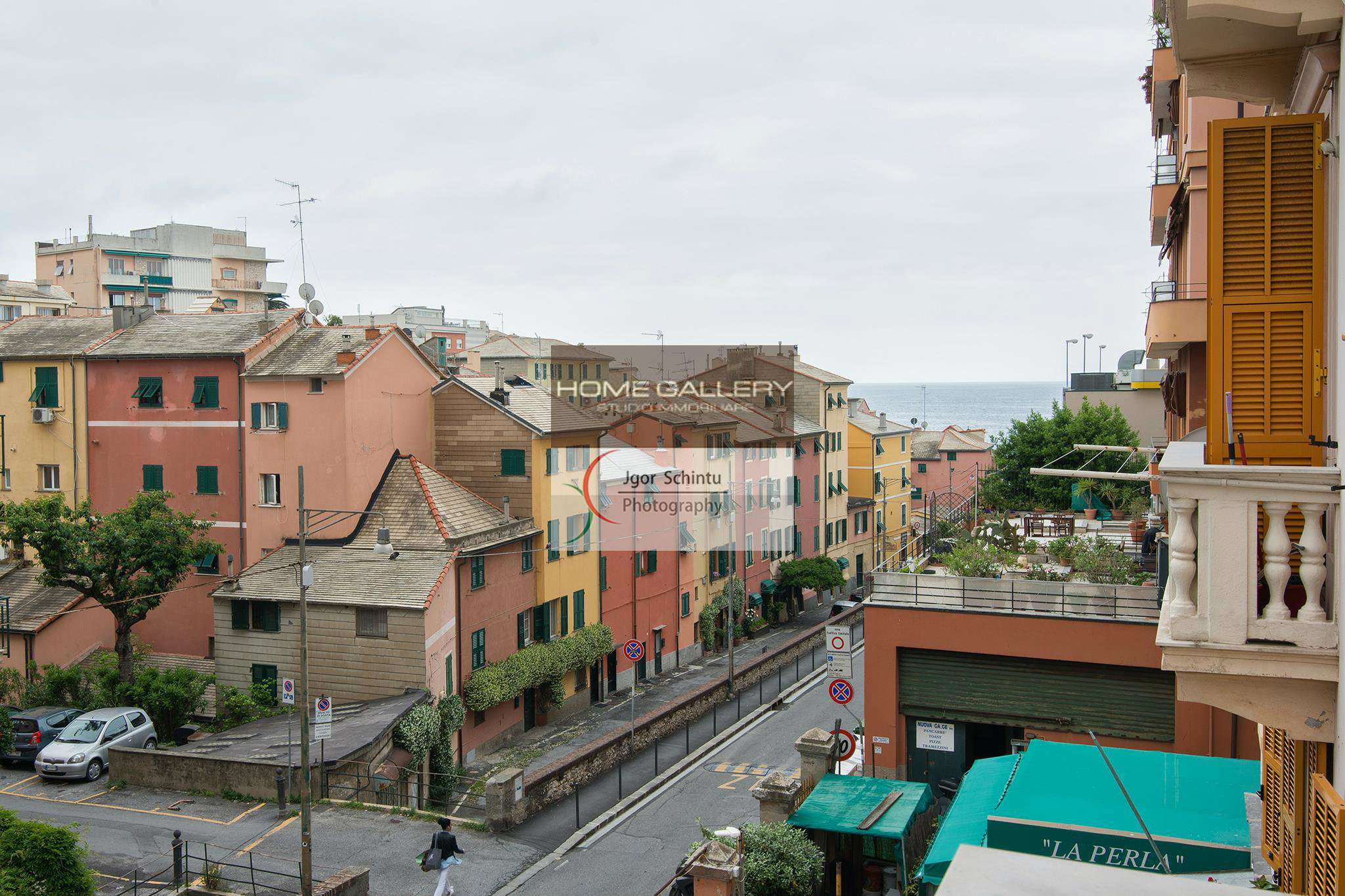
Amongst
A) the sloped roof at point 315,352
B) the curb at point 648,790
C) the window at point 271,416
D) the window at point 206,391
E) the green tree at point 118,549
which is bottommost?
the curb at point 648,790

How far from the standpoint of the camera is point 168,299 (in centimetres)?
8381

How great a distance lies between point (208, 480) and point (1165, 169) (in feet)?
107

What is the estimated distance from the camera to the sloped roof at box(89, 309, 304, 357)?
128 feet

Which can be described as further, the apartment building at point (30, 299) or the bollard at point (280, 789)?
the apartment building at point (30, 299)

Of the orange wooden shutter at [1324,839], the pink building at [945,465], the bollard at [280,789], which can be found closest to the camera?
the orange wooden shutter at [1324,839]

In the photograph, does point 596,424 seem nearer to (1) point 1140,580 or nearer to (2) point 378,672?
(2) point 378,672

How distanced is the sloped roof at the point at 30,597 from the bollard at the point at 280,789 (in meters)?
13.8

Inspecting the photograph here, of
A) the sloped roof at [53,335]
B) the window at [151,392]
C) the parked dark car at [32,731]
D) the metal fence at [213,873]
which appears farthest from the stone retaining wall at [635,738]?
the sloped roof at [53,335]

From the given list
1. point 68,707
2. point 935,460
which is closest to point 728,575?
point 68,707

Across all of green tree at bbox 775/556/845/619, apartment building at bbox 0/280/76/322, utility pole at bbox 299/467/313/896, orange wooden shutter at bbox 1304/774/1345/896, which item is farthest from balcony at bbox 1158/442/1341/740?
apartment building at bbox 0/280/76/322

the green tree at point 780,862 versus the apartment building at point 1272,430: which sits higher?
the apartment building at point 1272,430

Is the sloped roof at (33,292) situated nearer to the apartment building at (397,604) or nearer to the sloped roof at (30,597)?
the sloped roof at (30,597)

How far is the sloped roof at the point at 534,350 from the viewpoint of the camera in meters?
74.8

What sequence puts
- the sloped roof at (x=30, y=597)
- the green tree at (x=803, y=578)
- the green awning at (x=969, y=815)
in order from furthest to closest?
the green tree at (x=803, y=578), the sloped roof at (x=30, y=597), the green awning at (x=969, y=815)
